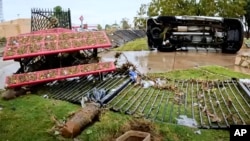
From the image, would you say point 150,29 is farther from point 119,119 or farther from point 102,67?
point 119,119

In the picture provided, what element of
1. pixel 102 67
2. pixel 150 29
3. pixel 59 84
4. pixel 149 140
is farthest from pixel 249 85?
pixel 150 29

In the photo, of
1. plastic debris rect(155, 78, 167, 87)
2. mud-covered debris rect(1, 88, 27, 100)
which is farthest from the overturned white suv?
mud-covered debris rect(1, 88, 27, 100)

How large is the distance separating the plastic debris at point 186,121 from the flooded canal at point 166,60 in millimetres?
4420

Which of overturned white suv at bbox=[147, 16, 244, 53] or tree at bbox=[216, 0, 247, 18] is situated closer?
overturned white suv at bbox=[147, 16, 244, 53]

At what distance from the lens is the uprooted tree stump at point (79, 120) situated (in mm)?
6219

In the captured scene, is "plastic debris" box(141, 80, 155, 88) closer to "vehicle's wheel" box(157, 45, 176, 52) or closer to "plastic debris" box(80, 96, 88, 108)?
"plastic debris" box(80, 96, 88, 108)

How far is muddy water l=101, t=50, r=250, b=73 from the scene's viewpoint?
39.2ft

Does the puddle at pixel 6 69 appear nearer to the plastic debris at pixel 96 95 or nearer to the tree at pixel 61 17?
the tree at pixel 61 17

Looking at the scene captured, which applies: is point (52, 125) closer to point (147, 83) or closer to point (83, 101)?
point (83, 101)

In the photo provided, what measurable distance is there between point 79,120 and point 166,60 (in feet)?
24.3

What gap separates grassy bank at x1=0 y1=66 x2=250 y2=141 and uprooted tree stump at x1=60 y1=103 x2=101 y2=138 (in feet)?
0.36

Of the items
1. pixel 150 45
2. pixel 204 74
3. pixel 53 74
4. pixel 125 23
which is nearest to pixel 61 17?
pixel 150 45

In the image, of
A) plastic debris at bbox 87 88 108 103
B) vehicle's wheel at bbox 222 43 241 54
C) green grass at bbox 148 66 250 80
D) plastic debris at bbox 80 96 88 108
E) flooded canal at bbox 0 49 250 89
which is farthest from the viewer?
vehicle's wheel at bbox 222 43 241 54

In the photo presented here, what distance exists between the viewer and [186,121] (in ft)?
22.0
